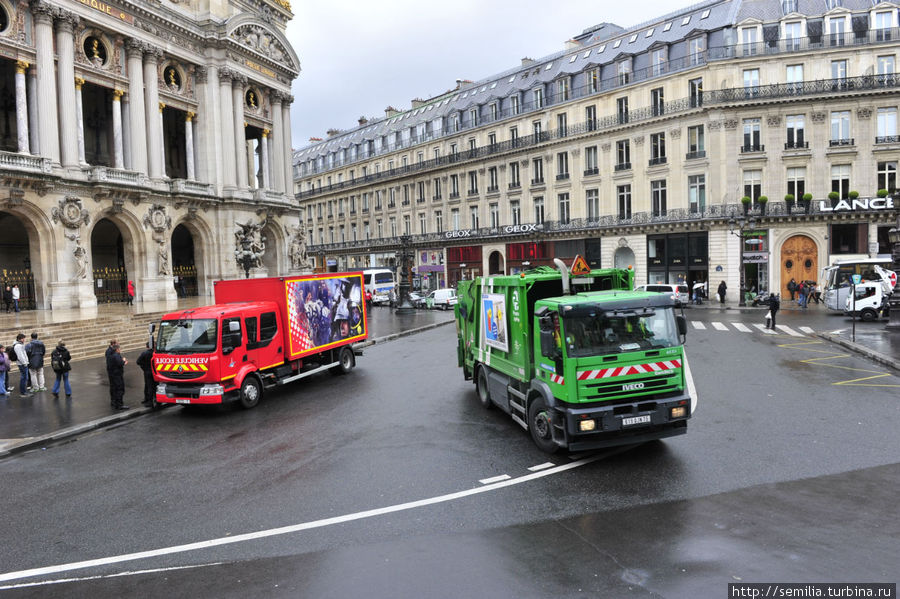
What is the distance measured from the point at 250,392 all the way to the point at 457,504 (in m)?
7.98

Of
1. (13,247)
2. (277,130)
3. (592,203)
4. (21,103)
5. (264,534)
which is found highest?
(277,130)

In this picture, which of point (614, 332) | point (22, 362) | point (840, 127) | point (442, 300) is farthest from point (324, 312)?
point (840, 127)

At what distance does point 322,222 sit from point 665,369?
2775 inches

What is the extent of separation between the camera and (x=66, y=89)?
29766 mm

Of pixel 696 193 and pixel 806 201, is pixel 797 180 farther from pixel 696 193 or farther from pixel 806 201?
pixel 696 193

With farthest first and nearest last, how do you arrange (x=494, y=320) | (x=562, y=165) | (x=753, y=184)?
(x=562, y=165) → (x=753, y=184) → (x=494, y=320)

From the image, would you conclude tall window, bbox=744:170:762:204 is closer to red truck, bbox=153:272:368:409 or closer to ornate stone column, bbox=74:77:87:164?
red truck, bbox=153:272:368:409

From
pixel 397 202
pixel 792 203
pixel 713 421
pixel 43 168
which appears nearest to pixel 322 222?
pixel 397 202

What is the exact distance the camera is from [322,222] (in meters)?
75.7

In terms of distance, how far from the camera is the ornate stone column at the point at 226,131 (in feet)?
128

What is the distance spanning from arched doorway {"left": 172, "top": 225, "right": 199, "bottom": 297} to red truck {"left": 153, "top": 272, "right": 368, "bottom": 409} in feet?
84.5

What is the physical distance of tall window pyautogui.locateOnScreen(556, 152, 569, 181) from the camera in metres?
49.5

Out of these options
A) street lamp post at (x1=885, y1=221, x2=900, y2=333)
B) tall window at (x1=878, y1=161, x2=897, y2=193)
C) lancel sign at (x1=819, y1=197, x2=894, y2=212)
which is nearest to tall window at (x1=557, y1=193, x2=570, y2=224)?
lancel sign at (x1=819, y1=197, x2=894, y2=212)

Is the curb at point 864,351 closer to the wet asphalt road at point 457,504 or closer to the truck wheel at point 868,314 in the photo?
the wet asphalt road at point 457,504
